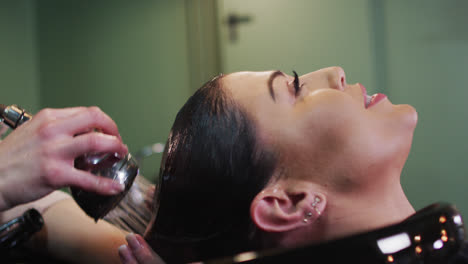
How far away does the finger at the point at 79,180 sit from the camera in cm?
53

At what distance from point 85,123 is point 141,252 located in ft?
0.79

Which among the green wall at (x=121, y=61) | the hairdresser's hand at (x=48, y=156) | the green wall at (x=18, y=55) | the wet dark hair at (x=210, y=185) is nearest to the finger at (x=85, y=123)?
the hairdresser's hand at (x=48, y=156)

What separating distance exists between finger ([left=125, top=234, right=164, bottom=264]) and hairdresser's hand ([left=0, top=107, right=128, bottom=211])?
122 mm

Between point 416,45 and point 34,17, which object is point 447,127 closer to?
point 416,45

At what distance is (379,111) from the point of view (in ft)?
2.21

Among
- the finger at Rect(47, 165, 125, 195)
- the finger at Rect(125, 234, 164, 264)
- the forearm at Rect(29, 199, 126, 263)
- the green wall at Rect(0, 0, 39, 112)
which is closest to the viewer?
the finger at Rect(47, 165, 125, 195)

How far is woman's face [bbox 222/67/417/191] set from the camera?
2.00 feet

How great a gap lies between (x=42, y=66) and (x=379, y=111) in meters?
2.36

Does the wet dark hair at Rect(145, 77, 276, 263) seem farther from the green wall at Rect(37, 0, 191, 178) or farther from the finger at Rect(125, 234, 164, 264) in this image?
the green wall at Rect(37, 0, 191, 178)

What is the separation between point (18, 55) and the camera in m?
2.26

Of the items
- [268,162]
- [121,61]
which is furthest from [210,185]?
[121,61]

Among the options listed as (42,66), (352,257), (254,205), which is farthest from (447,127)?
(42,66)

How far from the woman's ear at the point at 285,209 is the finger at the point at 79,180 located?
230 millimetres

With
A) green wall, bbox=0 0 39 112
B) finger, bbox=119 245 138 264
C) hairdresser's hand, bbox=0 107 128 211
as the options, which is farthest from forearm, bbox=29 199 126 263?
green wall, bbox=0 0 39 112
